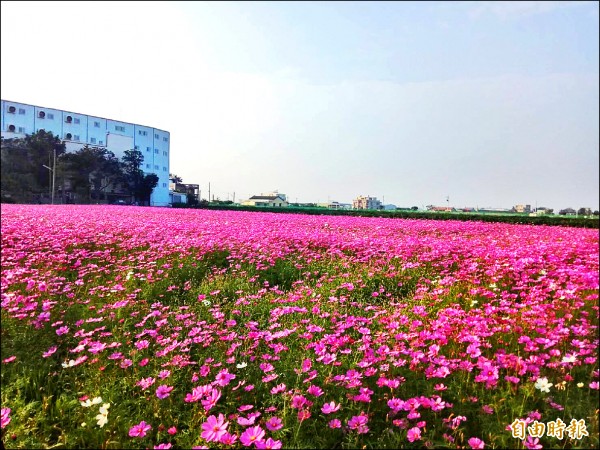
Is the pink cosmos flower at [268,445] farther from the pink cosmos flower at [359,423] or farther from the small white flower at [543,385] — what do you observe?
the small white flower at [543,385]

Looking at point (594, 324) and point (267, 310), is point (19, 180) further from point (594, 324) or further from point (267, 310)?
point (594, 324)

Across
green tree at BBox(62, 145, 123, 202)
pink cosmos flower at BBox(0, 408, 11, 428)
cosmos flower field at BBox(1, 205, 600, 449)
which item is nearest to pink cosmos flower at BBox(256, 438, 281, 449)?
cosmos flower field at BBox(1, 205, 600, 449)

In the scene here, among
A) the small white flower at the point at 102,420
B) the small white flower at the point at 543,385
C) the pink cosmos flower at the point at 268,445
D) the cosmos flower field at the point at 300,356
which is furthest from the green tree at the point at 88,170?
the small white flower at the point at 543,385

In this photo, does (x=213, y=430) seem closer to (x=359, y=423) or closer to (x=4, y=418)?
(x=359, y=423)

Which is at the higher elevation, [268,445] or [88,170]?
[88,170]

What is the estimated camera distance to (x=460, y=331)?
2633 millimetres

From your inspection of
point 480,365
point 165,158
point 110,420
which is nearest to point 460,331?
point 480,365

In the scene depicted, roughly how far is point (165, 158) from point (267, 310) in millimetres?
54559

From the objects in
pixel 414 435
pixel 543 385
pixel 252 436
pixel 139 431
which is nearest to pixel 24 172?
pixel 139 431

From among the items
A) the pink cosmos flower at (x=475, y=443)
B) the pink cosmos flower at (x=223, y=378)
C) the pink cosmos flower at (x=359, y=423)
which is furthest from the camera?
the pink cosmos flower at (x=223, y=378)

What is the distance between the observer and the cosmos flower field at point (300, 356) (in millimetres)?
1796

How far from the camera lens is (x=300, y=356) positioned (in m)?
2.53

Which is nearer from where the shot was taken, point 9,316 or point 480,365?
point 480,365

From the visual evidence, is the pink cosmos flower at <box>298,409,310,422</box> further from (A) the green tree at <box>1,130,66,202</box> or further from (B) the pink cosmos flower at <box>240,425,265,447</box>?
(A) the green tree at <box>1,130,66,202</box>
